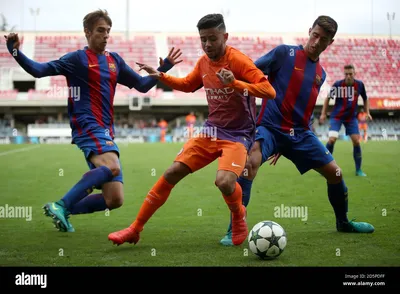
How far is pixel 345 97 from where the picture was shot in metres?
12.9

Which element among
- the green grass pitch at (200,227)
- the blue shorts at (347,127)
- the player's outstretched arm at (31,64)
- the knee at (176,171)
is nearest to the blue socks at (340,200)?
the green grass pitch at (200,227)

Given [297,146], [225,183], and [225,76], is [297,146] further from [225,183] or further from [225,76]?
[225,76]

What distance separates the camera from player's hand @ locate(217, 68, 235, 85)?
526 cm

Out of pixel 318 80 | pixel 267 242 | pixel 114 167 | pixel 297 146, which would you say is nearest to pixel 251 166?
pixel 297 146

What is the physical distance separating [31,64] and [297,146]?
9.41 ft

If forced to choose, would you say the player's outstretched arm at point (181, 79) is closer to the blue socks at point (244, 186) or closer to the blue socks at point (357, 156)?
the blue socks at point (244, 186)

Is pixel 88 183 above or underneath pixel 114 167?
underneath

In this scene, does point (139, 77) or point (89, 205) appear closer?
point (89, 205)

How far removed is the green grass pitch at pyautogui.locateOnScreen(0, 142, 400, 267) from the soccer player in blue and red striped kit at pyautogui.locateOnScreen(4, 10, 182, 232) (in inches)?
16.8

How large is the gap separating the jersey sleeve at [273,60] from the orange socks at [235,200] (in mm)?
1294

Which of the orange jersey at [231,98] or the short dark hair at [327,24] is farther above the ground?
the short dark hair at [327,24]

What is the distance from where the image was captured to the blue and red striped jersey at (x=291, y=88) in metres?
6.25
